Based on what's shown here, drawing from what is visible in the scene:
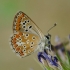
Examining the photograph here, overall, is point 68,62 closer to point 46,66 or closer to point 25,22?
point 46,66

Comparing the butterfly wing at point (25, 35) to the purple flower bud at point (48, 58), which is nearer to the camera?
the purple flower bud at point (48, 58)

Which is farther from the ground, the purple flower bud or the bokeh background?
the bokeh background

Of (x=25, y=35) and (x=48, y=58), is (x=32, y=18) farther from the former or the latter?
(x=48, y=58)

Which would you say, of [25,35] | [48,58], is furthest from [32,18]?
[48,58]

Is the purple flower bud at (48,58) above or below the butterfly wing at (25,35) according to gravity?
below

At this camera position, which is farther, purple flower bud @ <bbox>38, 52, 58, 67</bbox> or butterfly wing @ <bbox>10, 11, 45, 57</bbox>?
butterfly wing @ <bbox>10, 11, 45, 57</bbox>

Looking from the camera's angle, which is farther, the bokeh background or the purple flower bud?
the bokeh background

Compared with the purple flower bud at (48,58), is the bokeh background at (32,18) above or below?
above
